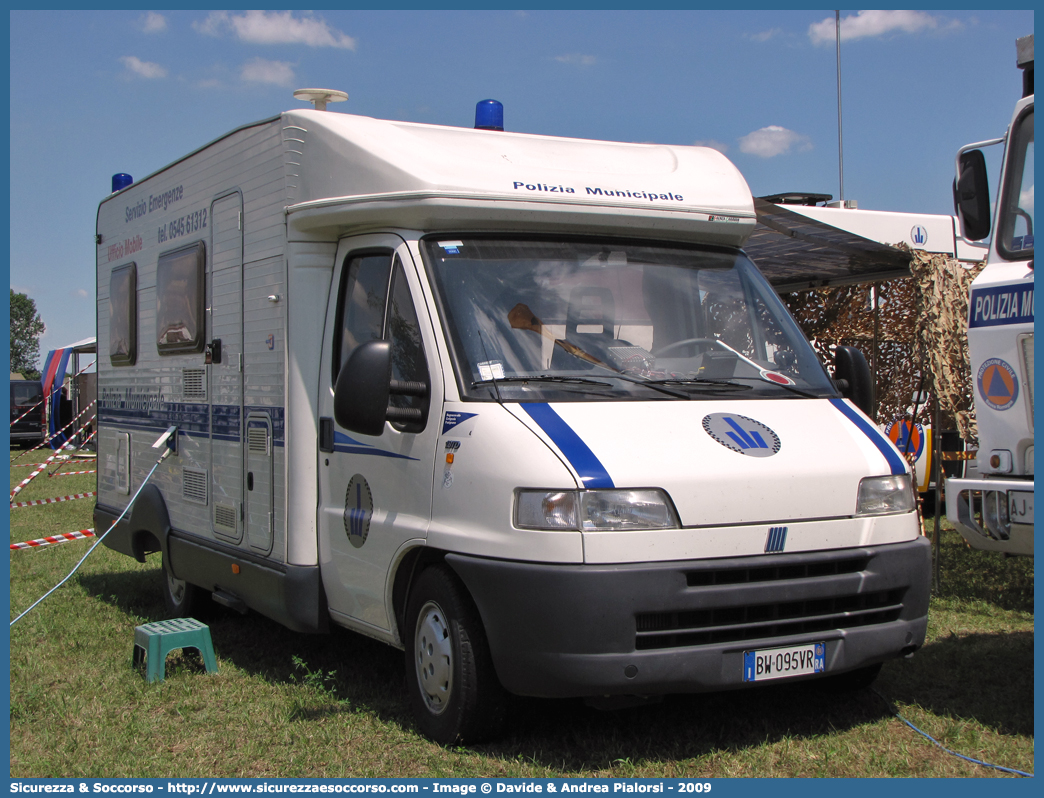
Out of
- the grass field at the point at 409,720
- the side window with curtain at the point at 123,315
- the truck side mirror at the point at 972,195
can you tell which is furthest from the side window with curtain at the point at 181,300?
the truck side mirror at the point at 972,195

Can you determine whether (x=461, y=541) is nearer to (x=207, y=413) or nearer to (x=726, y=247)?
(x=726, y=247)

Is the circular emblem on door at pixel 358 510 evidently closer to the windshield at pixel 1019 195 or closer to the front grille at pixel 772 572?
the front grille at pixel 772 572

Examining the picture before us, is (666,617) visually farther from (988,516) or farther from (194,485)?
(194,485)

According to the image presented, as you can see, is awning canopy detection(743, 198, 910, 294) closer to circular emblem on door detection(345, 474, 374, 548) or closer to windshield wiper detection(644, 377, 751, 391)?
windshield wiper detection(644, 377, 751, 391)

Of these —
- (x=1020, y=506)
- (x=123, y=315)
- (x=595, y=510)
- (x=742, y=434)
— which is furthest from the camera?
(x=123, y=315)

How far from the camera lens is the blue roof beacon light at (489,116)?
252 inches

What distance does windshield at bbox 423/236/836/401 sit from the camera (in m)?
4.79

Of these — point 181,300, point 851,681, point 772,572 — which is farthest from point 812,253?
point 181,300

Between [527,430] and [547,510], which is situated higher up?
[527,430]

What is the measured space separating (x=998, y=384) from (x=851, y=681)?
5.36 ft

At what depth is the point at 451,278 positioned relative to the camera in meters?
5.03

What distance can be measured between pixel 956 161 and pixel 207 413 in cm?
465

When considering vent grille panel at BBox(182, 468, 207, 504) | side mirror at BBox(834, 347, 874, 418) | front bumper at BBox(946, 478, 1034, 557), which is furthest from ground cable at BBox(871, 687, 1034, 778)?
vent grille panel at BBox(182, 468, 207, 504)

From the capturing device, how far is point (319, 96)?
6.12m
